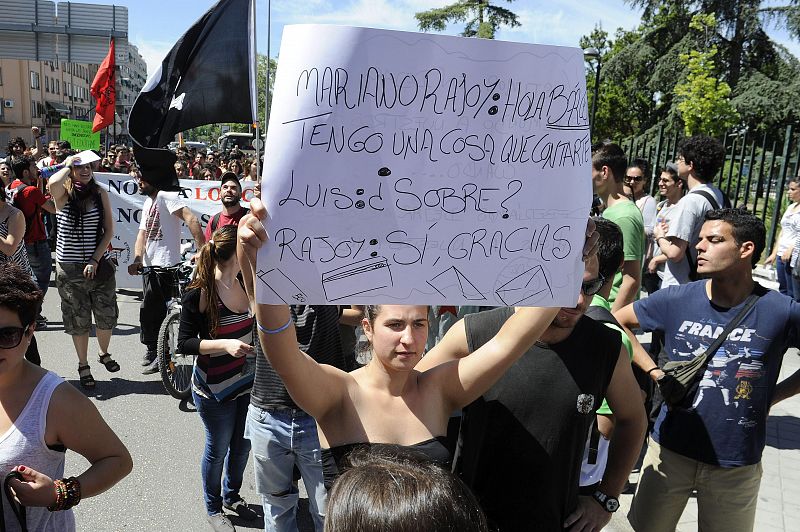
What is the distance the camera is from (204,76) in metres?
2.82

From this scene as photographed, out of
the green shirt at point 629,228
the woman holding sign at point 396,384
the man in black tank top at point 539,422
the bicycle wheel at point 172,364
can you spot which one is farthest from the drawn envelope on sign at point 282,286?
the bicycle wheel at point 172,364

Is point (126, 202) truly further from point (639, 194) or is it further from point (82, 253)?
point (639, 194)

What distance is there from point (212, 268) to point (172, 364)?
2.49 metres

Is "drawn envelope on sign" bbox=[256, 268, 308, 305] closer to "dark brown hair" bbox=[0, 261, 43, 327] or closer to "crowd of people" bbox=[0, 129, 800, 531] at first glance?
"crowd of people" bbox=[0, 129, 800, 531]

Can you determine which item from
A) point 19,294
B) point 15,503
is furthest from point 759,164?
point 15,503

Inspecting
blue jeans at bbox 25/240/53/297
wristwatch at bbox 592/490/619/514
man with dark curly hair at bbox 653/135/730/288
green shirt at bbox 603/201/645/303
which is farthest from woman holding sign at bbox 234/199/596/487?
blue jeans at bbox 25/240/53/297

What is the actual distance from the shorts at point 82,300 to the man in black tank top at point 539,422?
481 centimetres

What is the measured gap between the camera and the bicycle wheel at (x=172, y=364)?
5.48 metres

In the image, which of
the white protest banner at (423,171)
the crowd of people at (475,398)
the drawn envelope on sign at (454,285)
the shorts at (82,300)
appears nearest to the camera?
the white protest banner at (423,171)

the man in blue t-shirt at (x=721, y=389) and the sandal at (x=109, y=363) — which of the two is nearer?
the man in blue t-shirt at (x=721, y=389)

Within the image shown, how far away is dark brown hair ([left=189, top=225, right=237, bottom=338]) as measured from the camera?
3512 millimetres

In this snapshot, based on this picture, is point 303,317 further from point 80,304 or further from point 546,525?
point 80,304

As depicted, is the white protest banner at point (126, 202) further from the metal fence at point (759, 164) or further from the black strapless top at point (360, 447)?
the black strapless top at point (360, 447)

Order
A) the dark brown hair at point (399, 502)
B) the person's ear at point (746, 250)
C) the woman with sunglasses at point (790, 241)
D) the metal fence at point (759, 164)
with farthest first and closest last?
the metal fence at point (759, 164) < the woman with sunglasses at point (790, 241) < the person's ear at point (746, 250) < the dark brown hair at point (399, 502)
